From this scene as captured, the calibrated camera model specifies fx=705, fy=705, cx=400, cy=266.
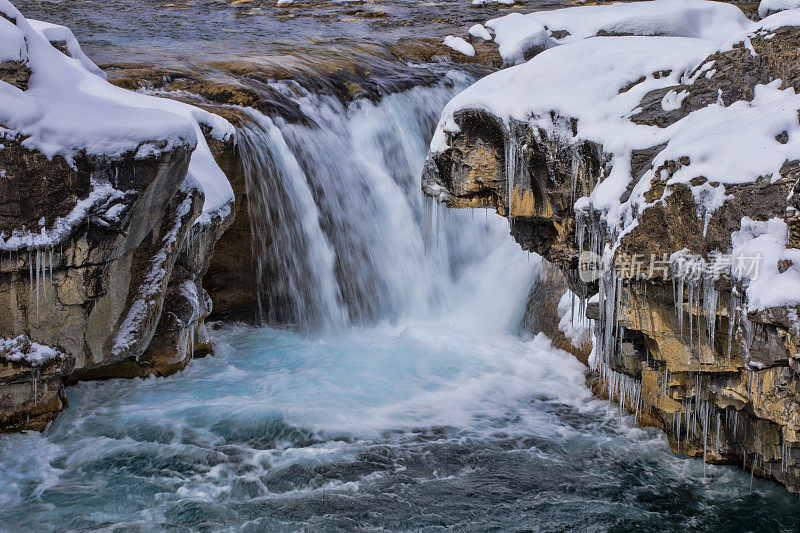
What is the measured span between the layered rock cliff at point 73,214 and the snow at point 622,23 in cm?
800

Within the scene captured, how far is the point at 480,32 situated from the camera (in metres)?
16.2

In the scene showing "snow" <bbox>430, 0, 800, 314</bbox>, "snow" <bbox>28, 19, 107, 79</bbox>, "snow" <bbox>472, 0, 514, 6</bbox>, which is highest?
"snow" <bbox>472, 0, 514, 6</bbox>

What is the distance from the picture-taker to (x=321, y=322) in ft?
32.3

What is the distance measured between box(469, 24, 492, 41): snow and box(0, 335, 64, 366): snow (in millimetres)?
12624

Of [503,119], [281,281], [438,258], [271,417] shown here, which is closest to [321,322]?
[281,281]

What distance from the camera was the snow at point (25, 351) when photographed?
18.7ft

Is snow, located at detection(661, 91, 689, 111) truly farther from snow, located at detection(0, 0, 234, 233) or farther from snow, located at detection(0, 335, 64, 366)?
snow, located at detection(0, 335, 64, 366)

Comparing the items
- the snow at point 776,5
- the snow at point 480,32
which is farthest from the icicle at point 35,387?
the snow at point 480,32

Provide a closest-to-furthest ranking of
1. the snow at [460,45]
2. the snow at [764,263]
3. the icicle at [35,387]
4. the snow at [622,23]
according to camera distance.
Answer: the snow at [764,263], the icicle at [35,387], the snow at [622,23], the snow at [460,45]

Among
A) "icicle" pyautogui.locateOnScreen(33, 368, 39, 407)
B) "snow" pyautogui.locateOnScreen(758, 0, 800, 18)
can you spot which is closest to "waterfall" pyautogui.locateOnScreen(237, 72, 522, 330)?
"icicle" pyautogui.locateOnScreen(33, 368, 39, 407)

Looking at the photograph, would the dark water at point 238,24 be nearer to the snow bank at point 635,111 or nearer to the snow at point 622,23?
the snow at point 622,23

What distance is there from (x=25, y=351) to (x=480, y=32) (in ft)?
42.7

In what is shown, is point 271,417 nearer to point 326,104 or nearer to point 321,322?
point 321,322

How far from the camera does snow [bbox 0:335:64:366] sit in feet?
18.7
